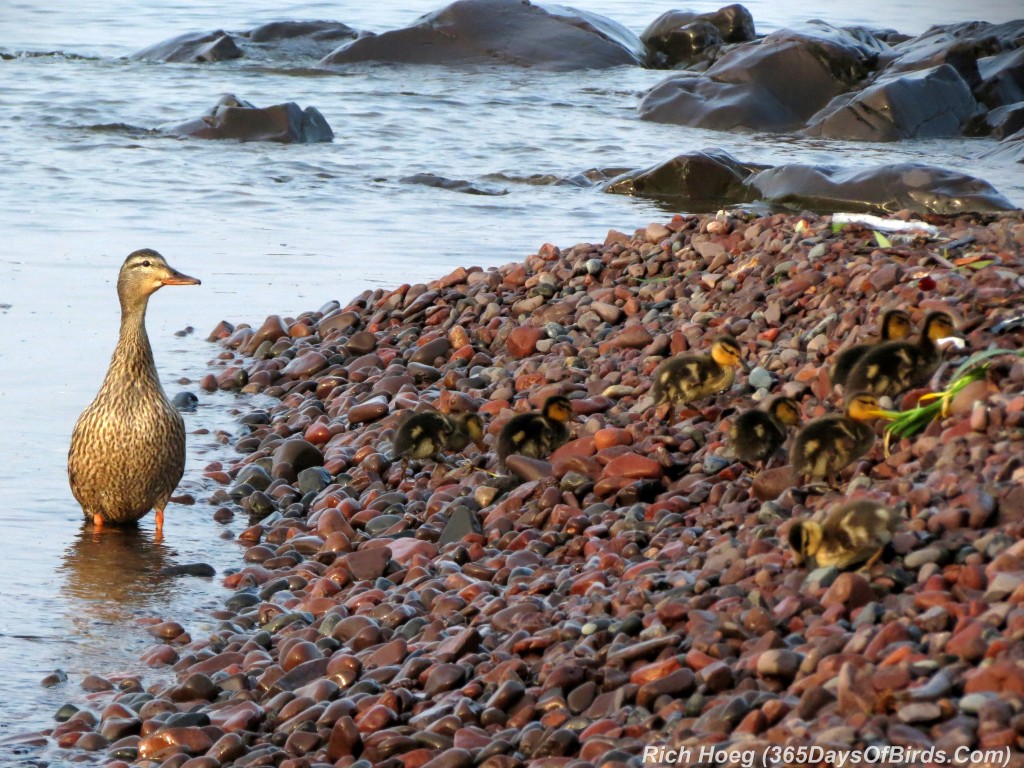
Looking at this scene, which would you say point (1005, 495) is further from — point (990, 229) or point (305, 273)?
point (305, 273)

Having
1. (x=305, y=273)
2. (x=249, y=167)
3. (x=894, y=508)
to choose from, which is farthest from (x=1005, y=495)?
(x=249, y=167)

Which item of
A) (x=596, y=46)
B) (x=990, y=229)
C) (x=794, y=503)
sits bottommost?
(x=794, y=503)

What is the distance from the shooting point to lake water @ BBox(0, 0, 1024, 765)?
6008mm

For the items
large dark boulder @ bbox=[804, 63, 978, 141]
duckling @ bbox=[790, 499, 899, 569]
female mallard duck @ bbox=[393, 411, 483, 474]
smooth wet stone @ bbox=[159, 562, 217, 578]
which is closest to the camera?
duckling @ bbox=[790, 499, 899, 569]

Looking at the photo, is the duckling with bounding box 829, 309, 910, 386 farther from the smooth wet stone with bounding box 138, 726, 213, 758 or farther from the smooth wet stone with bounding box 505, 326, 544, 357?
the smooth wet stone with bounding box 138, 726, 213, 758

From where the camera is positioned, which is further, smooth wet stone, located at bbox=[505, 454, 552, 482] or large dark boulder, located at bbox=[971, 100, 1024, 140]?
large dark boulder, located at bbox=[971, 100, 1024, 140]

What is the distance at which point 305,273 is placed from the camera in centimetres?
1078

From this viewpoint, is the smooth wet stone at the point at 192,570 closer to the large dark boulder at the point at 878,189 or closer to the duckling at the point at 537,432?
the duckling at the point at 537,432

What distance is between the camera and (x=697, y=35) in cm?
2394

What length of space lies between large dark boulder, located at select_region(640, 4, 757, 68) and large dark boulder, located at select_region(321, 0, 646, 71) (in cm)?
53

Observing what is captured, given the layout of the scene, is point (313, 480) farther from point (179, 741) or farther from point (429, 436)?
point (179, 741)

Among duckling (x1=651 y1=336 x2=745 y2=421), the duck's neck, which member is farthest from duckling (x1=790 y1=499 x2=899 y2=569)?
the duck's neck

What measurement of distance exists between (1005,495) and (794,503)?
849 mm

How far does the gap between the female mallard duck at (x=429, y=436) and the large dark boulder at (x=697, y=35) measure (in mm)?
18609
